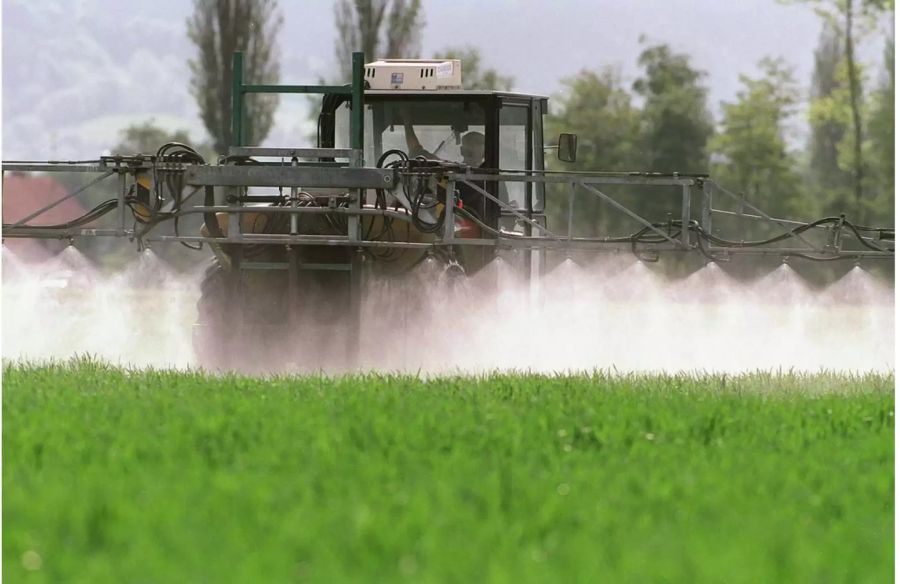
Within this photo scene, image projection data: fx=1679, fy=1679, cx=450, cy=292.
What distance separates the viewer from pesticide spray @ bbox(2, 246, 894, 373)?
13273 mm

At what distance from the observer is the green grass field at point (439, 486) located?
5277 mm

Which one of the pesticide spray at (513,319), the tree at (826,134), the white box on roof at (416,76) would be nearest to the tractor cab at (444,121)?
the white box on roof at (416,76)

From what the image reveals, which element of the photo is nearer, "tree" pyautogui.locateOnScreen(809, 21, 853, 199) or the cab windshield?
the cab windshield

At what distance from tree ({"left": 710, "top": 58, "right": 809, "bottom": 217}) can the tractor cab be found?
1475 inches

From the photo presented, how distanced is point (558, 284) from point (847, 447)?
6087 millimetres

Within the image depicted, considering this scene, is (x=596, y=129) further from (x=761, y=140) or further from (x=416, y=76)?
(x=416, y=76)

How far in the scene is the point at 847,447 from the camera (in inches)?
328

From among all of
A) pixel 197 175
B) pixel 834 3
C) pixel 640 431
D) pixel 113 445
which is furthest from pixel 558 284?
pixel 834 3

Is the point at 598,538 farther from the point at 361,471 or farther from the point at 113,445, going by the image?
the point at 113,445

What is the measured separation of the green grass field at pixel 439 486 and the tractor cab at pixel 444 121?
3499 mm

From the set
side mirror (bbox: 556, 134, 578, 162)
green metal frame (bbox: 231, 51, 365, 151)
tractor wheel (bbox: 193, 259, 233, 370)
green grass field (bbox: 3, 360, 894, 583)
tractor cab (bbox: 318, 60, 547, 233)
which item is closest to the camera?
green grass field (bbox: 3, 360, 894, 583)

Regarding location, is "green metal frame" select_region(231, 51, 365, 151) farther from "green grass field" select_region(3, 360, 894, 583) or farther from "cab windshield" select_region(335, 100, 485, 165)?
"green grass field" select_region(3, 360, 894, 583)

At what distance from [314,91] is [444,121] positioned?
1.60 m

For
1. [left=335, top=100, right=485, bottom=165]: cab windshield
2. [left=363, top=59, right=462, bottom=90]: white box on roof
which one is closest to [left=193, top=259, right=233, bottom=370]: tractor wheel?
[left=335, top=100, right=485, bottom=165]: cab windshield
